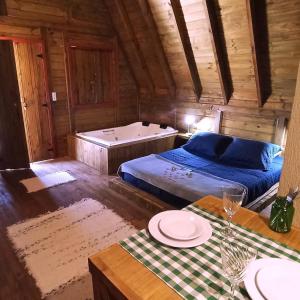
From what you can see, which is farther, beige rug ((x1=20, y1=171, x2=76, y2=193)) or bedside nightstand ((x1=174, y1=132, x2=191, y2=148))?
bedside nightstand ((x1=174, y1=132, x2=191, y2=148))

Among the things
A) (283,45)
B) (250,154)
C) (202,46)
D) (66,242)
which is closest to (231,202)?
(66,242)

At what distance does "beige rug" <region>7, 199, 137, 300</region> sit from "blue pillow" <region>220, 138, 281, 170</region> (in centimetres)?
161

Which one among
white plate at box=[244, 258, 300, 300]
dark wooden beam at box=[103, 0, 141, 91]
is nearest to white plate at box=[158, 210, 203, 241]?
white plate at box=[244, 258, 300, 300]

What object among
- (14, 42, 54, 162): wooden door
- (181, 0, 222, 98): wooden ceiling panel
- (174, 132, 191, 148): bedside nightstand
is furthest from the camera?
(174, 132, 191, 148): bedside nightstand

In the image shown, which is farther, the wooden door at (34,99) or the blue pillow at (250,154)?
the wooden door at (34,99)

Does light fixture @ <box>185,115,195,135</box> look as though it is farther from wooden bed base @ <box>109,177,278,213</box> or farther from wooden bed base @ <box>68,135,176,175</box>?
wooden bed base @ <box>109,177,278,213</box>

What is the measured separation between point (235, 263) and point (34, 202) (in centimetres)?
278

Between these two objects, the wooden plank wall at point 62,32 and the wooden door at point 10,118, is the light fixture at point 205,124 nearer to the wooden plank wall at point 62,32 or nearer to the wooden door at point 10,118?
the wooden plank wall at point 62,32

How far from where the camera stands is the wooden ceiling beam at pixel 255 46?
274cm

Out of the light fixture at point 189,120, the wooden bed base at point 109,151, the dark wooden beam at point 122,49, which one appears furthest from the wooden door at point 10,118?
the light fixture at point 189,120

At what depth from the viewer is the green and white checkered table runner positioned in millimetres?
805

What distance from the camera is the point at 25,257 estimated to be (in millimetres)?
2084

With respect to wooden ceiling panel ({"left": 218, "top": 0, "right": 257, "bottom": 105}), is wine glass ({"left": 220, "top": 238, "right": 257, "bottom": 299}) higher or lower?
lower

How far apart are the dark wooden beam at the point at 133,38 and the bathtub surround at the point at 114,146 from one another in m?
0.89
